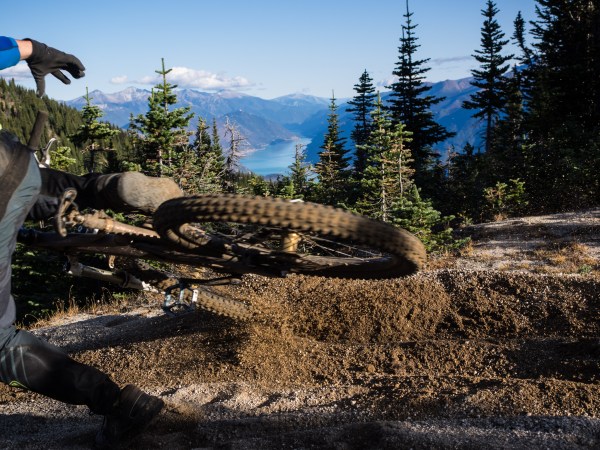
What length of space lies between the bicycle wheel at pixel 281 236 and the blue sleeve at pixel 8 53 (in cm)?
141

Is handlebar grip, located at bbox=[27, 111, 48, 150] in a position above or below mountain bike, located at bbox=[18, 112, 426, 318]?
above

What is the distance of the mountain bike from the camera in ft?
10.7

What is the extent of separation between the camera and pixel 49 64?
12.7 feet

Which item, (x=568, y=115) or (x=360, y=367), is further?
(x=568, y=115)

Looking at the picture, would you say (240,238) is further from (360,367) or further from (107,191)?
(360,367)

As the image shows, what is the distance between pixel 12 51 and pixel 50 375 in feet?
7.43

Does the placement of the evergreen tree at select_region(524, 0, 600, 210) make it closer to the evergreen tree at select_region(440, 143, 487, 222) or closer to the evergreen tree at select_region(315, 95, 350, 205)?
the evergreen tree at select_region(440, 143, 487, 222)

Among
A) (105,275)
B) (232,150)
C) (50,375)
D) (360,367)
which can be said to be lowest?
(360,367)

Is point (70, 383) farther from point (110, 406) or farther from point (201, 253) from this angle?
point (201, 253)

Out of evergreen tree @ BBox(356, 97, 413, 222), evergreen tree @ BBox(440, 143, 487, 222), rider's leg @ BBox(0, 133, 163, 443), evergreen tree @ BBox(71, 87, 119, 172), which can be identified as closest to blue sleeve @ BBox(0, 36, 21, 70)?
rider's leg @ BBox(0, 133, 163, 443)

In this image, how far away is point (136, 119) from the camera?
21016 millimetres

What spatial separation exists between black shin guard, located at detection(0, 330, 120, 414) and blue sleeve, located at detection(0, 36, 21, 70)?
1.85 meters

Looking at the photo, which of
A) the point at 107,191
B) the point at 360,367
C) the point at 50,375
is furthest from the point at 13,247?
the point at 360,367

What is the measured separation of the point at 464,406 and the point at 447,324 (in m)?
2.55
